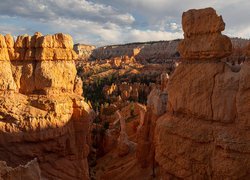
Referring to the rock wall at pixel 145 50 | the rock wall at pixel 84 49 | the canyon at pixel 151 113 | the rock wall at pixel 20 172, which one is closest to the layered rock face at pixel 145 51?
the rock wall at pixel 145 50

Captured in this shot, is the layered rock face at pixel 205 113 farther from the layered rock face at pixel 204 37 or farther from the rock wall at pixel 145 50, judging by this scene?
the rock wall at pixel 145 50

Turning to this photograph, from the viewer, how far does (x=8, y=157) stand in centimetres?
1246

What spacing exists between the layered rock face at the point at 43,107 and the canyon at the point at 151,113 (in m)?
0.04

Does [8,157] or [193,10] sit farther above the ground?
[193,10]

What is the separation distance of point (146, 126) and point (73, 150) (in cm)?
482

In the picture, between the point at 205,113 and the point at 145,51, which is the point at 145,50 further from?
the point at 205,113

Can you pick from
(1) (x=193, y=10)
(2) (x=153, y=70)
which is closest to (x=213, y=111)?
(1) (x=193, y=10)

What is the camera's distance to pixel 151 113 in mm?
17141

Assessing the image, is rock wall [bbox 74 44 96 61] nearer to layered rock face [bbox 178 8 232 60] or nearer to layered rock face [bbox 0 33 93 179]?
layered rock face [bbox 0 33 93 179]

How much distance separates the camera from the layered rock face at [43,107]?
41.6 feet

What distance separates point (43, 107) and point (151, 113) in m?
6.15

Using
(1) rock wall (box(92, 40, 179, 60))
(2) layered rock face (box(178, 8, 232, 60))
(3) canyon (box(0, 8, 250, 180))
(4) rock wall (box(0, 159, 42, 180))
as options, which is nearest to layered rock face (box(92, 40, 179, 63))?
(1) rock wall (box(92, 40, 179, 60))

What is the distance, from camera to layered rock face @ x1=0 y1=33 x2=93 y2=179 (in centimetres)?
1268

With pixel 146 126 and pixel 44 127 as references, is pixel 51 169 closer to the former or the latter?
pixel 44 127
